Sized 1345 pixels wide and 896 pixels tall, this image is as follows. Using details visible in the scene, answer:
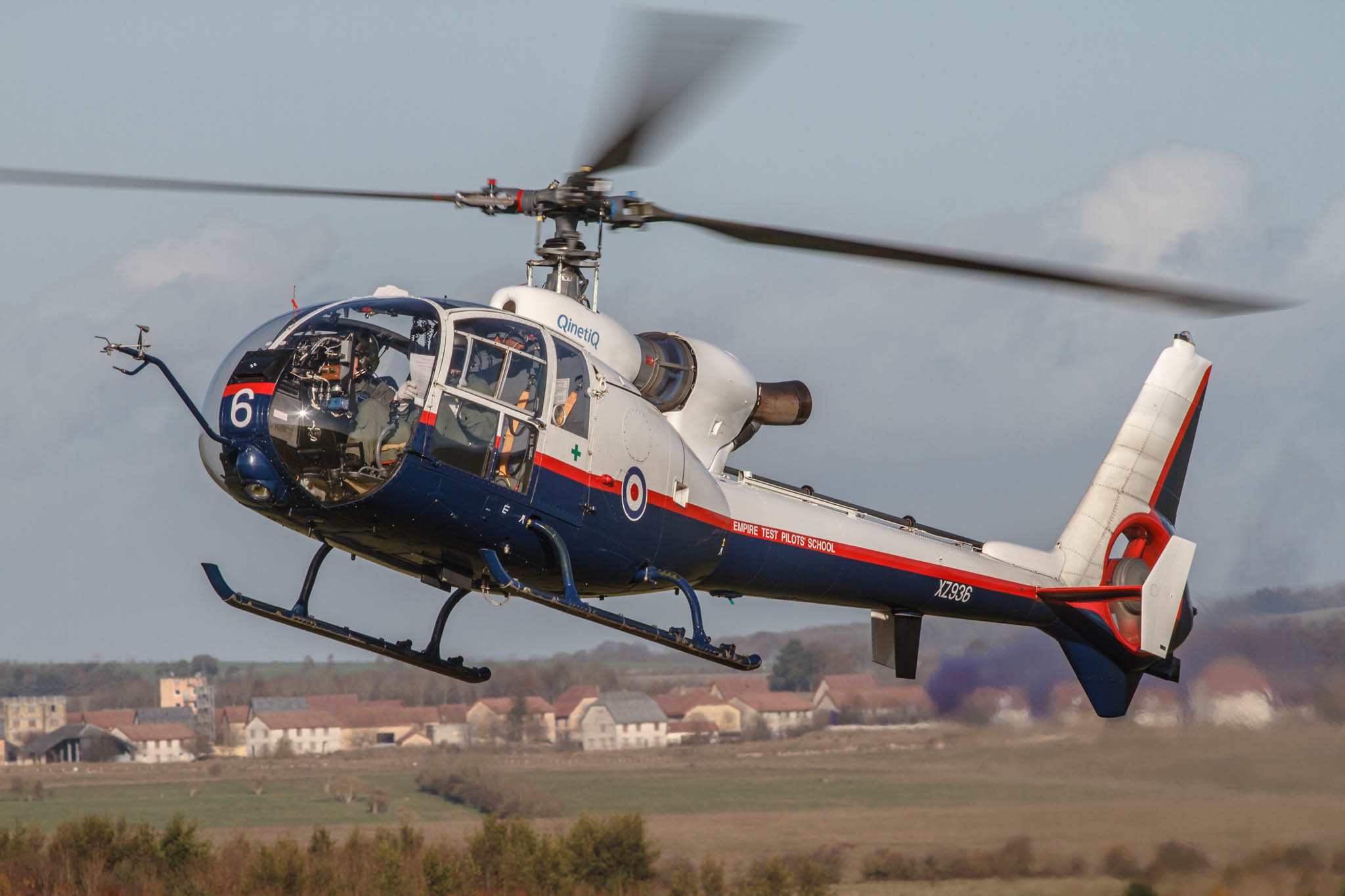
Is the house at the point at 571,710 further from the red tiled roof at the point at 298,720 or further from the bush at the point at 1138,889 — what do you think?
the bush at the point at 1138,889

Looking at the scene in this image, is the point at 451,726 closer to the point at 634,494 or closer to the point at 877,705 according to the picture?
the point at 877,705

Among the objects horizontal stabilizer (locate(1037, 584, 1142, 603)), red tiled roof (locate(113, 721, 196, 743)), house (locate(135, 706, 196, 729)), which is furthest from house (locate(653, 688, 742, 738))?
horizontal stabilizer (locate(1037, 584, 1142, 603))

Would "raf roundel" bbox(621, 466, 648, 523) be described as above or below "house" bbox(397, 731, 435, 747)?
above

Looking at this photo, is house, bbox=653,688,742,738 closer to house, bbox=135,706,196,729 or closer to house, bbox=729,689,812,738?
house, bbox=729,689,812,738

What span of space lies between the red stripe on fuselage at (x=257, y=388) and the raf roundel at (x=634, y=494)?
2693 millimetres

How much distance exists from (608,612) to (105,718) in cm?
6374

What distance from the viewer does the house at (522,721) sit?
55969 millimetres

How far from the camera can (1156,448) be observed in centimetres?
1587

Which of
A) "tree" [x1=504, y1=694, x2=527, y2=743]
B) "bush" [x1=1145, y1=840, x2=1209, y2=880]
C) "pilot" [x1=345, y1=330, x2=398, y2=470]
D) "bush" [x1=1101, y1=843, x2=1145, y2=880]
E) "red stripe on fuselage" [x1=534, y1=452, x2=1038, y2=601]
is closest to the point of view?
"pilot" [x1=345, y1=330, x2=398, y2=470]

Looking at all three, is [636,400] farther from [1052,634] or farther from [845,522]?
[1052,634]

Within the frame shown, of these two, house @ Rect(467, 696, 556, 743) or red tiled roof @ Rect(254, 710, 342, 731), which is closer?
house @ Rect(467, 696, 556, 743)

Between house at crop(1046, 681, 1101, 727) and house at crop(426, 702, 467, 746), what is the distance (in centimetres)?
3969

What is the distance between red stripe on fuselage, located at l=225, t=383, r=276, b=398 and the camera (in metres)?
9.22

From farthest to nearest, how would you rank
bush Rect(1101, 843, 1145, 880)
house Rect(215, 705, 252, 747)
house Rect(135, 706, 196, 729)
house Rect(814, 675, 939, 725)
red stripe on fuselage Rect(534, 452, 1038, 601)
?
house Rect(135, 706, 196, 729) → house Rect(215, 705, 252, 747) → house Rect(814, 675, 939, 725) → bush Rect(1101, 843, 1145, 880) → red stripe on fuselage Rect(534, 452, 1038, 601)
